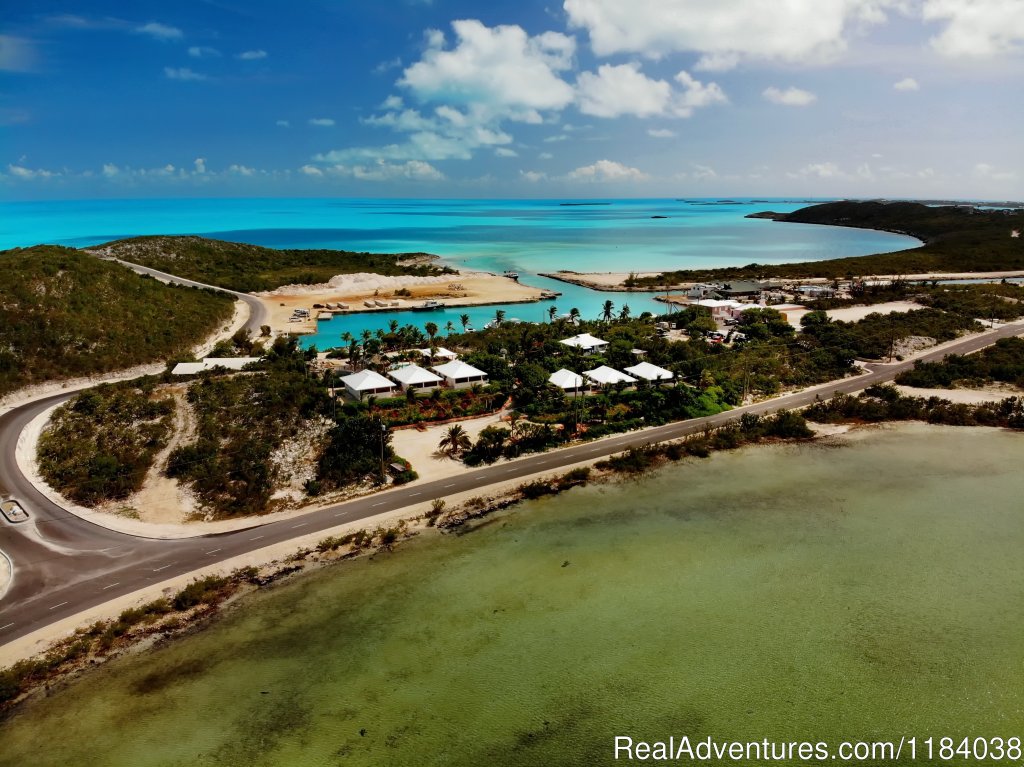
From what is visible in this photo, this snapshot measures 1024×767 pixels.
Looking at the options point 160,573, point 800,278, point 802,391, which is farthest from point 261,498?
point 800,278

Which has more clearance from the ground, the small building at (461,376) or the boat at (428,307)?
the boat at (428,307)

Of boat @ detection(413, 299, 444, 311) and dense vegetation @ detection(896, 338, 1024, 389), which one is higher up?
boat @ detection(413, 299, 444, 311)

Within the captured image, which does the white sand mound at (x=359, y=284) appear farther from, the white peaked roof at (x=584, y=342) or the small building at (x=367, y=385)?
the small building at (x=367, y=385)

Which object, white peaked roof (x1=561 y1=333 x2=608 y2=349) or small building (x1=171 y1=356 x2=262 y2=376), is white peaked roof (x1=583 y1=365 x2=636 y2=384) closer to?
white peaked roof (x1=561 y1=333 x2=608 y2=349)

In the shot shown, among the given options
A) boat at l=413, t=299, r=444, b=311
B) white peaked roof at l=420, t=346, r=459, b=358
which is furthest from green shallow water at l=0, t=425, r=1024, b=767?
boat at l=413, t=299, r=444, b=311

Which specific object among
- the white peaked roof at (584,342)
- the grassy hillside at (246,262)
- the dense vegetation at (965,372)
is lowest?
the dense vegetation at (965,372)

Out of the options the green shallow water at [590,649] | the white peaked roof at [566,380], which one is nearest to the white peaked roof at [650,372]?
the white peaked roof at [566,380]
